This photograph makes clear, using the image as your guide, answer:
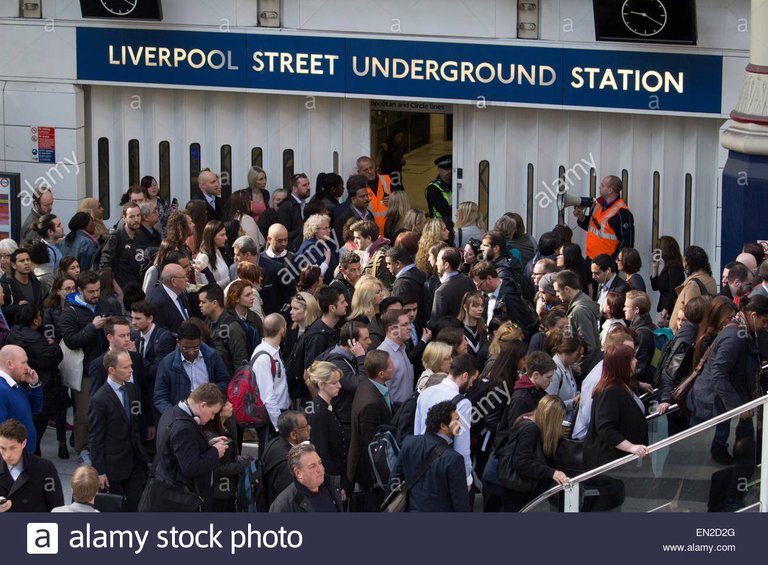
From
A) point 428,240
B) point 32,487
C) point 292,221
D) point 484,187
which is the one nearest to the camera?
point 32,487

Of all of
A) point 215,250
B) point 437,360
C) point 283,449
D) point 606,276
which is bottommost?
point 283,449

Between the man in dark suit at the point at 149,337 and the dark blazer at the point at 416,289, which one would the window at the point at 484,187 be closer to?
the dark blazer at the point at 416,289

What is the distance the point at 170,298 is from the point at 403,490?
364 cm

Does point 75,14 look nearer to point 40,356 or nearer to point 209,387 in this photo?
point 40,356

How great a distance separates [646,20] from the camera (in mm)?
15508

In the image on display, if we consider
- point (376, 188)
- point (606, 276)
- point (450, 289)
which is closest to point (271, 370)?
point (450, 289)

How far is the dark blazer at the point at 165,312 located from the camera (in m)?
12.5

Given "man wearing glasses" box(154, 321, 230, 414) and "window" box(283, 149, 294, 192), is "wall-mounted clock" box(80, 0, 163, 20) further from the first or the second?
"man wearing glasses" box(154, 321, 230, 414)

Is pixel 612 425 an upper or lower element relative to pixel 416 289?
lower

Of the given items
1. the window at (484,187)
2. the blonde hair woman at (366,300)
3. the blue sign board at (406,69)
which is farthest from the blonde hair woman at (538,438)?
the window at (484,187)

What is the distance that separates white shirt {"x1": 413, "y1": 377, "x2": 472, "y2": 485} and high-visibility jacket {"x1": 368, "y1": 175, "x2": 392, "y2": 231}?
5.88 m

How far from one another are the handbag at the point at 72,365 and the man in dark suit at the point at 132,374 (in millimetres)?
758

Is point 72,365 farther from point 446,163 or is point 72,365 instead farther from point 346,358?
point 446,163

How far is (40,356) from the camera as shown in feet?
39.7
